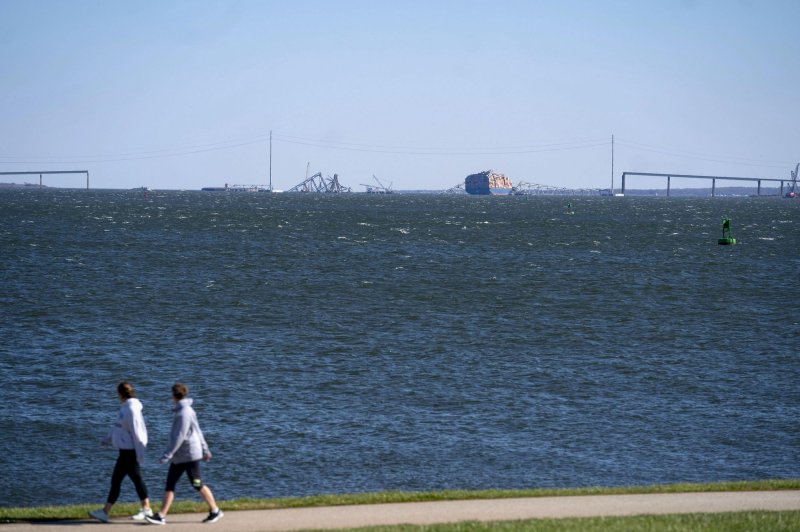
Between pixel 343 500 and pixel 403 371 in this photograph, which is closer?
pixel 343 500

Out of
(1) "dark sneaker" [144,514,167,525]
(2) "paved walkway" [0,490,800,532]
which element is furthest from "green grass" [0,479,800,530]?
(1) "dark sneaker" [144,514,167,525]

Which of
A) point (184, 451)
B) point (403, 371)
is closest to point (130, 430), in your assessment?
point (184, 451)

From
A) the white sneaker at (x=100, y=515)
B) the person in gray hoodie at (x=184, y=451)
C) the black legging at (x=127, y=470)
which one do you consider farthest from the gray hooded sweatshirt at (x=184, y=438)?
the white sneaker at (x=100, y=515)

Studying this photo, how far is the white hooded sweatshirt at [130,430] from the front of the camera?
16.7 meters

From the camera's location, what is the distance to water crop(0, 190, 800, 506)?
26.9m

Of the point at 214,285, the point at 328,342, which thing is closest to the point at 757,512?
the point at 328,342

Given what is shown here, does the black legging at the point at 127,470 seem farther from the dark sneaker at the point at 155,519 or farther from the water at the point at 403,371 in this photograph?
the water at the point at 403,371

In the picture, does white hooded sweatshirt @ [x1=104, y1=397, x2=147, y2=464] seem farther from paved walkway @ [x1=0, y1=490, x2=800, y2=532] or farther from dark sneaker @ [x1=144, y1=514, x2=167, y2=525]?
paved walkway @ [x1=0, y1=490, x2=800, y2=532]

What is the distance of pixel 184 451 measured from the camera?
1647 cm

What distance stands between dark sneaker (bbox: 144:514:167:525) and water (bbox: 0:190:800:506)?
7790 mm

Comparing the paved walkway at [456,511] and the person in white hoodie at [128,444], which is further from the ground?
the person in white hoodie at [128,444]

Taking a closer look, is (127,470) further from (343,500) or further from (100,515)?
(343,500)

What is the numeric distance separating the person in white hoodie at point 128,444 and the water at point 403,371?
7503 millimetres

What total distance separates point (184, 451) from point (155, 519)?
1.09m
